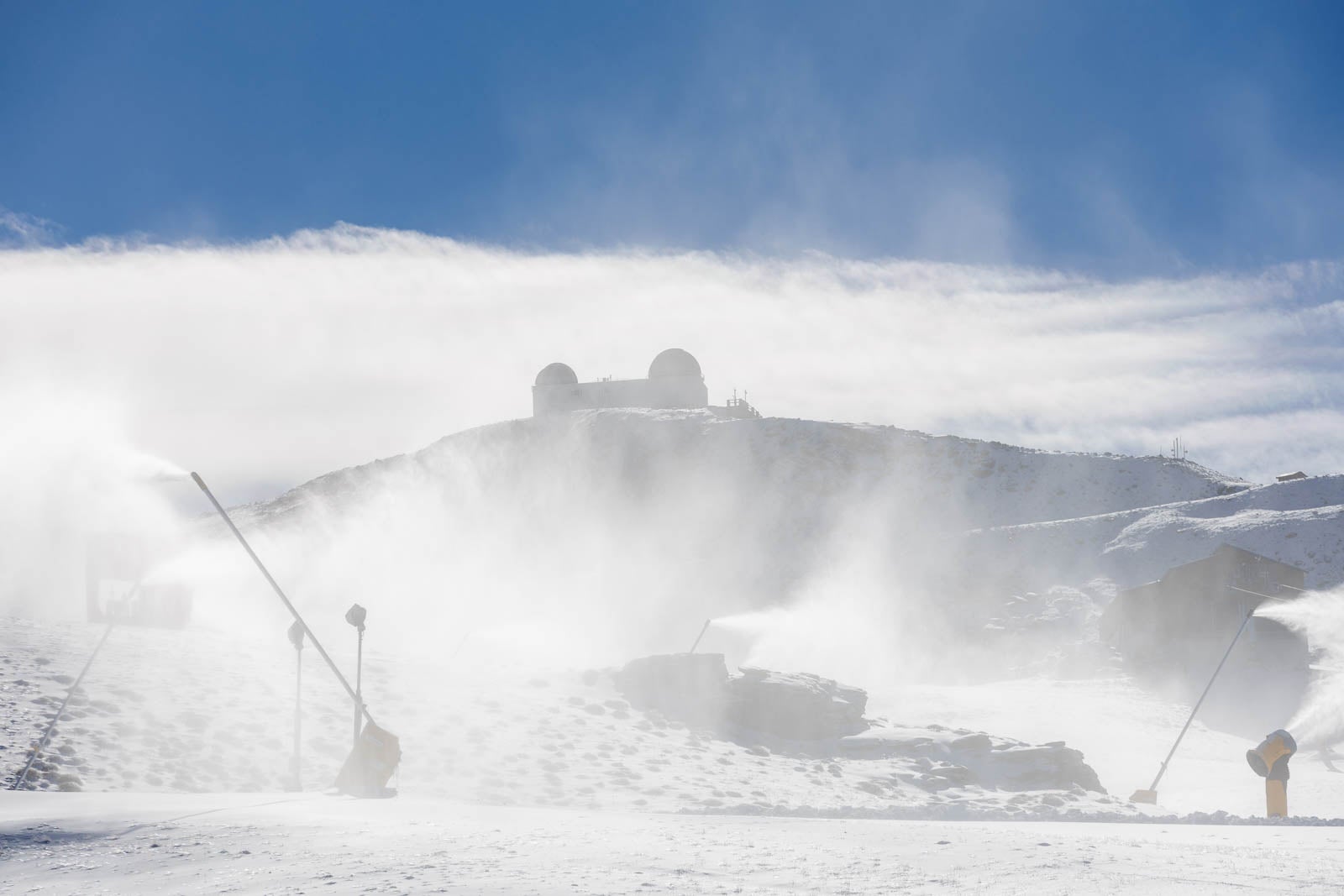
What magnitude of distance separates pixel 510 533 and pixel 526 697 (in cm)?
6570

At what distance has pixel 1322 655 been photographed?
56094mm

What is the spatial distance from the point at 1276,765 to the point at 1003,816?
5283mm

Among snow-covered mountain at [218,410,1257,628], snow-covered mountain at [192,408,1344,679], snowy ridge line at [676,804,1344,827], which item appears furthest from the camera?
snow-covered mountain at [218,410,1257,628]

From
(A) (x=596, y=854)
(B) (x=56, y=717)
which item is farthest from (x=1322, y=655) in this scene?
(B) (x=56, y=717)

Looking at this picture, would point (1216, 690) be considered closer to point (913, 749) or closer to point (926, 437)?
point (913, 749)

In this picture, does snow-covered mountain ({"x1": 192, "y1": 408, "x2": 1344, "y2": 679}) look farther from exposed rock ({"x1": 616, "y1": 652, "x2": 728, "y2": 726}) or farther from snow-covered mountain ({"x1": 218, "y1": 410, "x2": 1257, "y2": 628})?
exposed rock ({"x1": 616, "y1": 652, "x2": 728, "y2": 726})

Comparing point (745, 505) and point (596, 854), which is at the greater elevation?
point (745, 505)

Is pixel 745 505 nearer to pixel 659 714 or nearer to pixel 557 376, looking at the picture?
pixel 557 376

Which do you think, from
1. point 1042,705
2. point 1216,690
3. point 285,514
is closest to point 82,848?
point 1042,705

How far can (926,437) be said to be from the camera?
110 m

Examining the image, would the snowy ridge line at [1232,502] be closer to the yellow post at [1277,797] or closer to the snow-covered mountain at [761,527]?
the snow-covered mountain at [761,527]

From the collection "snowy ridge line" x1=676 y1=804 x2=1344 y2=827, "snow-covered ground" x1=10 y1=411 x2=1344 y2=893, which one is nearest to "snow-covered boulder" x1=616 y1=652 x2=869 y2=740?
"snow-covered ground" x1=10 y1=411 x2=1344 y2=893

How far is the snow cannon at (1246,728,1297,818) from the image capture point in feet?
73.0

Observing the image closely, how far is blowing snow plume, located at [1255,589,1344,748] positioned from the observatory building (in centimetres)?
6616
